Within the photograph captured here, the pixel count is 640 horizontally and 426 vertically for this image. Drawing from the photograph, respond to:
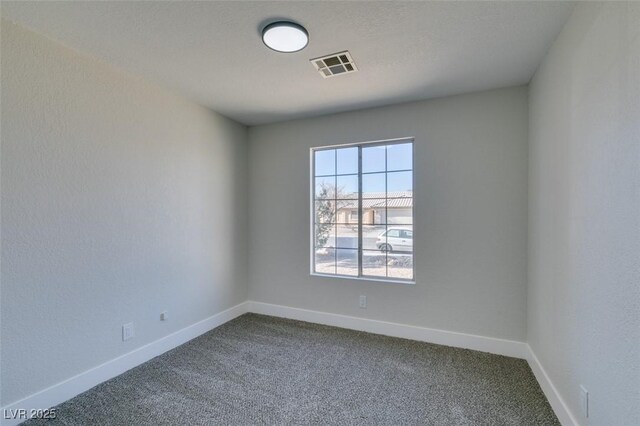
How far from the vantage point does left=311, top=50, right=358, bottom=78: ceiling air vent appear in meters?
2.16

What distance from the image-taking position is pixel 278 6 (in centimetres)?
164

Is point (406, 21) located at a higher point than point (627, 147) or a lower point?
higher

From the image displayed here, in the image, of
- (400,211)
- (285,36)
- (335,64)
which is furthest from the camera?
(400,211)

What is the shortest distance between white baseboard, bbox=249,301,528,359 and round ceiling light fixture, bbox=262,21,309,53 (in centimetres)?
276

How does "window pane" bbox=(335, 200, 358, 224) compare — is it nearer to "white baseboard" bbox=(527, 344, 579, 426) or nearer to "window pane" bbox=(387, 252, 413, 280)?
"window pane" bbox=(387, 252, 413, 280)

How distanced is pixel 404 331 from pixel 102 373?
2.71m

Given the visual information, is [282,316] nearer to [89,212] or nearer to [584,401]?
[89,212]

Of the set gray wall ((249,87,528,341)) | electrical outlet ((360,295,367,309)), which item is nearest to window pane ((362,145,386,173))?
gray wall ((249,87,528,341))

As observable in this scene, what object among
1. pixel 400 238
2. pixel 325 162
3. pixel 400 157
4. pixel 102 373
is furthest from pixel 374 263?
pixel 102 373

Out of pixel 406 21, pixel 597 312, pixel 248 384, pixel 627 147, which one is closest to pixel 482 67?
pixel 406 21

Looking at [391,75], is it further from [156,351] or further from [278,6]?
[156,351]

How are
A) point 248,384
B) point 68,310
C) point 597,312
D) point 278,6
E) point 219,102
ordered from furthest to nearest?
point 219,102
point 248,384
point 68,310
point 278,6
point 597,312

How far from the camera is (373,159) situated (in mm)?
3287

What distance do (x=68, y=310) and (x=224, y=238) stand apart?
1.65 meters
